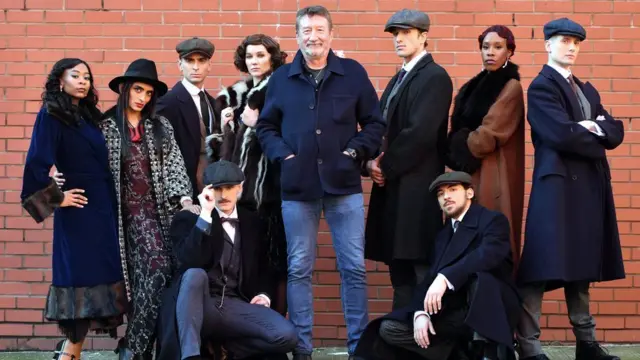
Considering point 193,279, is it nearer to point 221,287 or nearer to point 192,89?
point 221,287

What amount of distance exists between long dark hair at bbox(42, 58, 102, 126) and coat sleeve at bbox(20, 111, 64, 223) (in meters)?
0.08

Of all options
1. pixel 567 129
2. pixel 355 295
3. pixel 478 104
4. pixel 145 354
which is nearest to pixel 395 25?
pixel 478 104

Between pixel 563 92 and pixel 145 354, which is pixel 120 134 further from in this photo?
pixel 563 92

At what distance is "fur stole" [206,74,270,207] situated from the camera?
6.79 metres

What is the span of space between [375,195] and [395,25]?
3.37ft

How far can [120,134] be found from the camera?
21.5 ft

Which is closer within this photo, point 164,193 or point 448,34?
point 164,193

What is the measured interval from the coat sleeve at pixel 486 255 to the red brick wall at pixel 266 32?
54.0 inches

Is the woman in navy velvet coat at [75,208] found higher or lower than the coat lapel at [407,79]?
lower

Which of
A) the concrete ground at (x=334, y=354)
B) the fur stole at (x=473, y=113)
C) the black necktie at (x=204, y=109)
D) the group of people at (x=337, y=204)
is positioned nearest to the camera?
the group of people at (x=337, y=204)

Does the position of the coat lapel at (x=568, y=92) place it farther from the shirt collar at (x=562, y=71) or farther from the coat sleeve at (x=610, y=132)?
the coat sleeve at (x=610, y=132)

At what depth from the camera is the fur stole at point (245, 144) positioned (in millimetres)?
6789

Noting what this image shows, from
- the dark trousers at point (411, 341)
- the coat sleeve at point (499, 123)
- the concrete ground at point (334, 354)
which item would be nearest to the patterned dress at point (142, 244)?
the concrete ground at point (334, 354)

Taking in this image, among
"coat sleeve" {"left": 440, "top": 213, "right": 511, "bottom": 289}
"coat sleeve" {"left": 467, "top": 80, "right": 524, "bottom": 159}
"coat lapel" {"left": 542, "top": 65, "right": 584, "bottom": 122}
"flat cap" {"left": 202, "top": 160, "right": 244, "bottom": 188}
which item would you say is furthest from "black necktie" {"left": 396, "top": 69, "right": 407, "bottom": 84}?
"flat cap" {"left": 202, "top": 160, "right": 244, "bottom": 188}
